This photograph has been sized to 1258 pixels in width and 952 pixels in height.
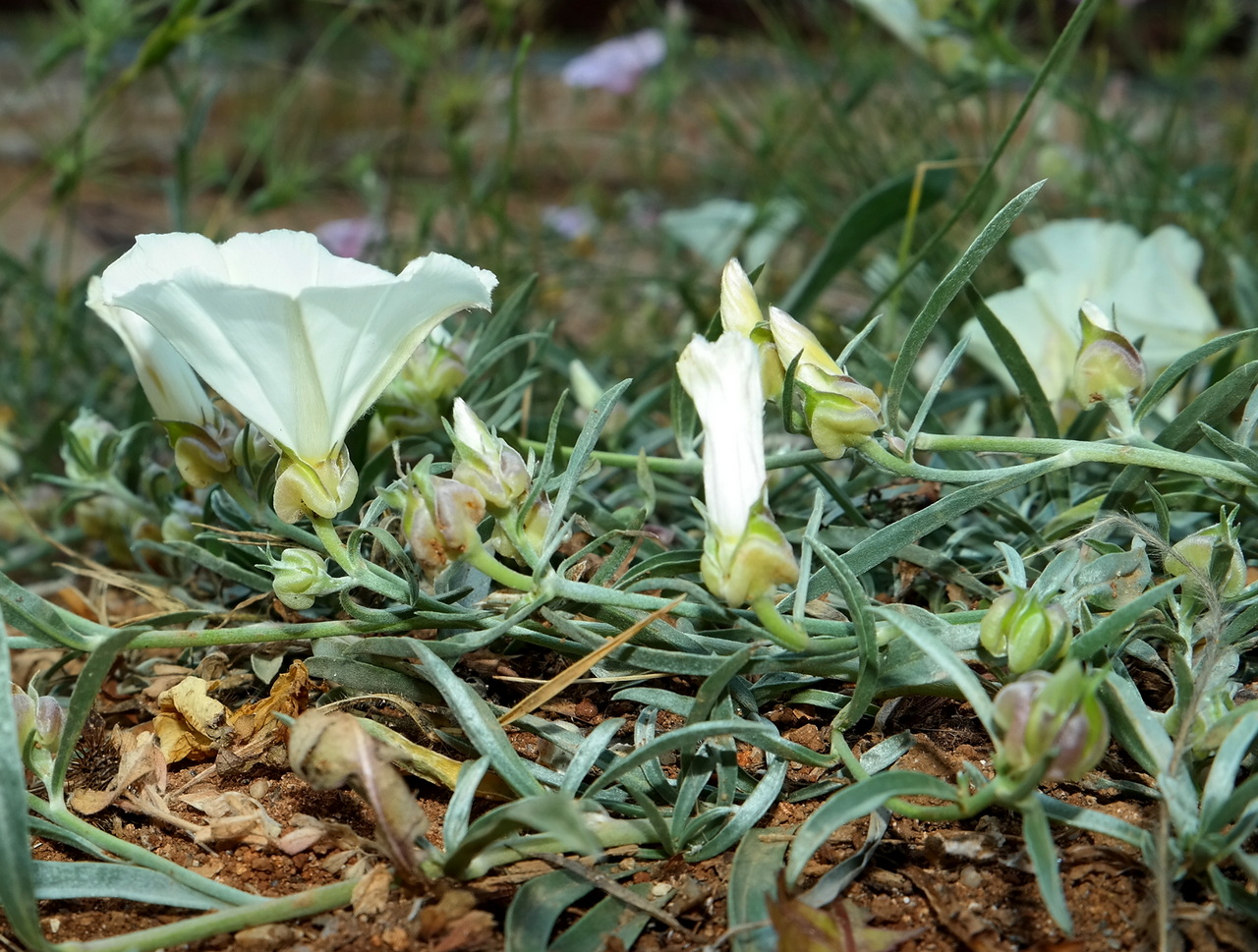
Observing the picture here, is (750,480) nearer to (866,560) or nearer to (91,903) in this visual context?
(866,560)

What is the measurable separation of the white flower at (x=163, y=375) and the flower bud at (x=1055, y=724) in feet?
1.75

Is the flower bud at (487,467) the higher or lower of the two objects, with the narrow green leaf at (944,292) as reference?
lower

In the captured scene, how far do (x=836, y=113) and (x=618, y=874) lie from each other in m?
1.27

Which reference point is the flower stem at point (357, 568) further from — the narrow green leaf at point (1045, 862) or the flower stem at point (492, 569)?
the narrow green leaf at point (1045, 862)

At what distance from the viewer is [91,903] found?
24.1 inches

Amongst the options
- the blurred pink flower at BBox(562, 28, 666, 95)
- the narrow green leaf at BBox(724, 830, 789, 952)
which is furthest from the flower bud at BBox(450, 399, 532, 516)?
the blurred pink flower at BBox(562, 28, 666, 95)

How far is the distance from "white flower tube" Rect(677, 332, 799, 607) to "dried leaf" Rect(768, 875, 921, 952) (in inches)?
5.7

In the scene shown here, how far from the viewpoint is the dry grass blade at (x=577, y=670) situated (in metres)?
0.61

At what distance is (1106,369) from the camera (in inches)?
26.3

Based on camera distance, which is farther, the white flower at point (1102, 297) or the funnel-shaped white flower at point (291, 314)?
the white flower at point (1102, 297)

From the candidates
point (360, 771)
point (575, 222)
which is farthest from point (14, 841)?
point (575, 222)

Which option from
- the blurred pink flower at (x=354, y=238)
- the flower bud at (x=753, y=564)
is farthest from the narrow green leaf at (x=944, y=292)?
the blurred pink flower at (x=354, y=238)

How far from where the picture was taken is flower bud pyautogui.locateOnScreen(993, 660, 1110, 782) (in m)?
0.48

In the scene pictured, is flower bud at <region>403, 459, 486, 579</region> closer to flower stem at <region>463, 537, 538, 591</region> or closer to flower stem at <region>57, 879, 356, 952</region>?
flower stem at <region>463, 537, 538, 591</region>
